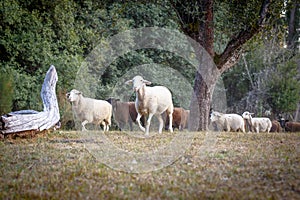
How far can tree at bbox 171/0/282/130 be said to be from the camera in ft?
55.3

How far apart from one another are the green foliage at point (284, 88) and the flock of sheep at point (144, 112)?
460 cm

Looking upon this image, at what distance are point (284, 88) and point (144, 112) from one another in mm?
19680

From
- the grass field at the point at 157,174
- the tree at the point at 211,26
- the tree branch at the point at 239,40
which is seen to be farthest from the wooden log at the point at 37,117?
the tree branch at the point at 239,40

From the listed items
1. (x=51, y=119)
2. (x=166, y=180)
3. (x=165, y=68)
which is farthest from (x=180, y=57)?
(x=166, y=180)

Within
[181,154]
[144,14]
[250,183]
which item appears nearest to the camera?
[250,183]

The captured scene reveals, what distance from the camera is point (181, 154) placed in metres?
10.0

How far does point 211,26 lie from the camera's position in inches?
688

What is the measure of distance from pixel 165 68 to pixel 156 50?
1.25 m

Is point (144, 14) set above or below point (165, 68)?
above

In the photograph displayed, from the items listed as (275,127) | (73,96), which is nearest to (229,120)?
(275,127)

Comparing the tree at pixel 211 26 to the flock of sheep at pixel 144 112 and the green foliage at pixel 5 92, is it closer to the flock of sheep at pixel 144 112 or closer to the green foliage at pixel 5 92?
the flock of sheep at pixel 144 112

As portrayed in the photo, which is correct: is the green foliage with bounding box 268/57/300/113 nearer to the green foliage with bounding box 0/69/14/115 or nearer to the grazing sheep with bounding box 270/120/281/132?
the grazing sheep with bounding box 270/120/281/132

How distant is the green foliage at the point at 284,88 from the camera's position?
3188 centimetres

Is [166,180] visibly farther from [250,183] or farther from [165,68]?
[165,68]
